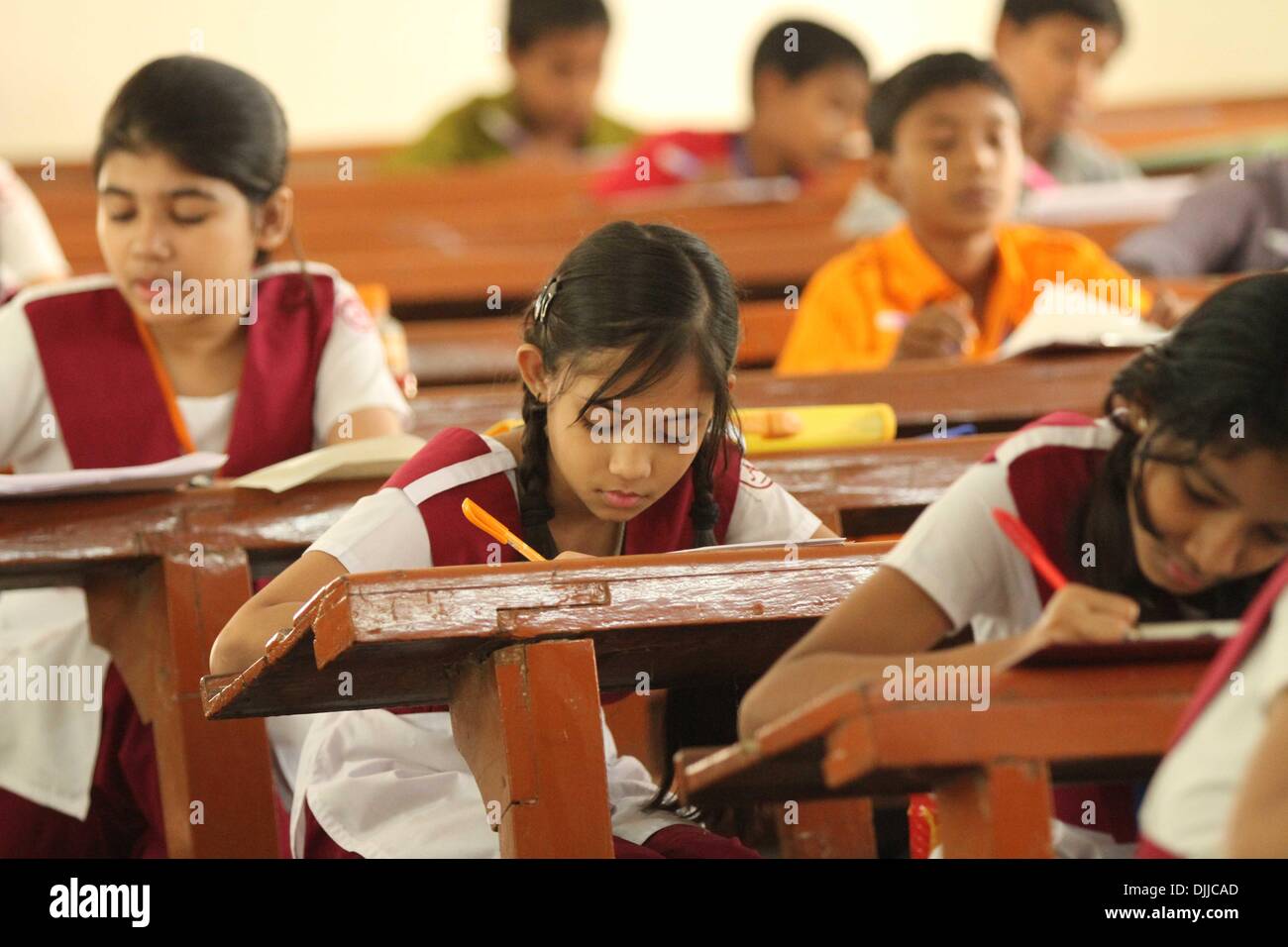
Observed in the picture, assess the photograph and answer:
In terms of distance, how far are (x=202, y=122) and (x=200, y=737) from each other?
1.88 ft

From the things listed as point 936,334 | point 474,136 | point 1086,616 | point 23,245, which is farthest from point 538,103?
point 1086,616

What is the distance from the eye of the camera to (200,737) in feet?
5.05

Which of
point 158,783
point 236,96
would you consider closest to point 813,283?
point 236,96

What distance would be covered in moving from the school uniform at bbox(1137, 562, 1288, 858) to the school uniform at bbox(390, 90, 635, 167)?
3229mm

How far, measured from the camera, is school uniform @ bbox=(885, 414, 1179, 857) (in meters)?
1.15

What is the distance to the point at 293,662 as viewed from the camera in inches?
45.8

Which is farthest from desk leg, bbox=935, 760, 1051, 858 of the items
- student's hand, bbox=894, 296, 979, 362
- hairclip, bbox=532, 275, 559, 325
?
student's hand, bbox=894, 296, 979, 362

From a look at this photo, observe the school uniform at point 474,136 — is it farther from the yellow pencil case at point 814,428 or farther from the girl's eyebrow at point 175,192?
the yellow pencil case at point 814,428

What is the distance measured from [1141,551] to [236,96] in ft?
3.36

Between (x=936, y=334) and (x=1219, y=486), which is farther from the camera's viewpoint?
(x=936, y=334)

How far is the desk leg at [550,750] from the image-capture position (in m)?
1.13

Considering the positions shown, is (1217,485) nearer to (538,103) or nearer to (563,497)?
(563,497)

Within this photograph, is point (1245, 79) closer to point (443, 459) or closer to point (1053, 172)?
point (1053, 172)

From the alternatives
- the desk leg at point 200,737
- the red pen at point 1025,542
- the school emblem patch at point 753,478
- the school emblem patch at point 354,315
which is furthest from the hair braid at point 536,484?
the school emblem patch at point 354,315
